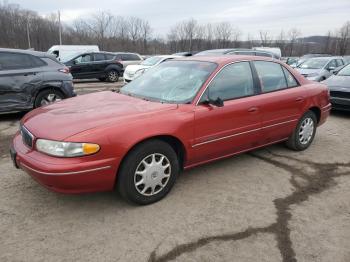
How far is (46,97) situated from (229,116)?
5086mm

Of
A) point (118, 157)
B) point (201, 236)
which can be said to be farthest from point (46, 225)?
point (201, 236)

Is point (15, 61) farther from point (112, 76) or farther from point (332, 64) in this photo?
point (332, 64)

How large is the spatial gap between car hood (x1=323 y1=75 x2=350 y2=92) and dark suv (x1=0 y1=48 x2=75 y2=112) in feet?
21.2

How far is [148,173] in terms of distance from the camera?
356cm

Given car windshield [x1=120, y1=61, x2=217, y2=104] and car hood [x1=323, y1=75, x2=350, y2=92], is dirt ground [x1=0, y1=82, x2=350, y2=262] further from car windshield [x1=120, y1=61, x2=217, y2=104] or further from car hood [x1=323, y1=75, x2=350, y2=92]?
car hood [x1=323, y1=75, x2=350, y2=92]

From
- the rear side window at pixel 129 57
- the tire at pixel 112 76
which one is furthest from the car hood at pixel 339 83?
the rear side window at pixel 129 57

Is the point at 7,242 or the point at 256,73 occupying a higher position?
the point at 256,73

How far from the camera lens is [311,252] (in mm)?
2934

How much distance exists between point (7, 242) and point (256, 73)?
11.8 feet

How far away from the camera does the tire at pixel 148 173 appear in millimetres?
3400

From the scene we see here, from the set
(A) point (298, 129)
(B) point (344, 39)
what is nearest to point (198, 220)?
(A) point (298, 129)

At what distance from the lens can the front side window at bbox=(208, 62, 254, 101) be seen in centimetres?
419

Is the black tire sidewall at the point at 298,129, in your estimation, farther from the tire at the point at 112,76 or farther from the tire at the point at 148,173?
the tire at the point at 112,76

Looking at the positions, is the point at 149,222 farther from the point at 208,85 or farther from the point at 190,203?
the point at 208,85
